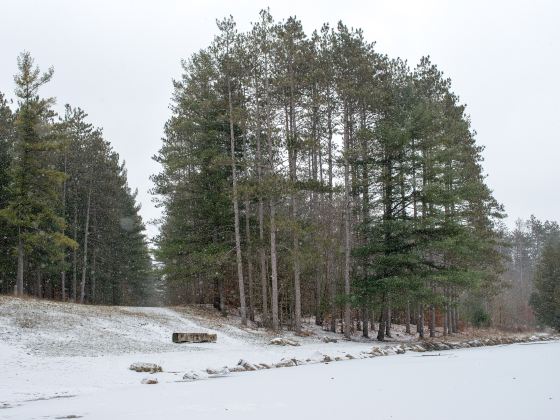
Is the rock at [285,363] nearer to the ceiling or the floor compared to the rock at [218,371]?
nearer to the floor

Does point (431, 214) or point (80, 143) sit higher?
point (80, 143)

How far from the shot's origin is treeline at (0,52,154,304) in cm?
2595

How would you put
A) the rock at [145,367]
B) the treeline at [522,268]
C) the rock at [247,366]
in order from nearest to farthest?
the rock at [145,367]
the rock at [247,366]
the treeline at [522,268]

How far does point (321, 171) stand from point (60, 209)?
18.6 metres

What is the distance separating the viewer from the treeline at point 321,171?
24.3 m

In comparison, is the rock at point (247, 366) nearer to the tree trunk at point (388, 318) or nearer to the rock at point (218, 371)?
the rock at point (218, 371)

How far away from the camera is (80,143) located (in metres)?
36.1

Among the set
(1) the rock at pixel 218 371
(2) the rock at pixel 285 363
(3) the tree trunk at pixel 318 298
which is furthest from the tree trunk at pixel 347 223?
(1) the rock at pixel 218 371

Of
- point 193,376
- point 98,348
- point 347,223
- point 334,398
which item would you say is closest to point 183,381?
point 193,376

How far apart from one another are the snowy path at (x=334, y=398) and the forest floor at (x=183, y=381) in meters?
0.02

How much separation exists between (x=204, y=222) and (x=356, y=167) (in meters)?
8.99

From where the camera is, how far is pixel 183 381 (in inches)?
436

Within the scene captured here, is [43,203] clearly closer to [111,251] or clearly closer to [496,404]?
[111,251]

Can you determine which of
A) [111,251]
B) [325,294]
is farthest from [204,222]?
[111,251]
